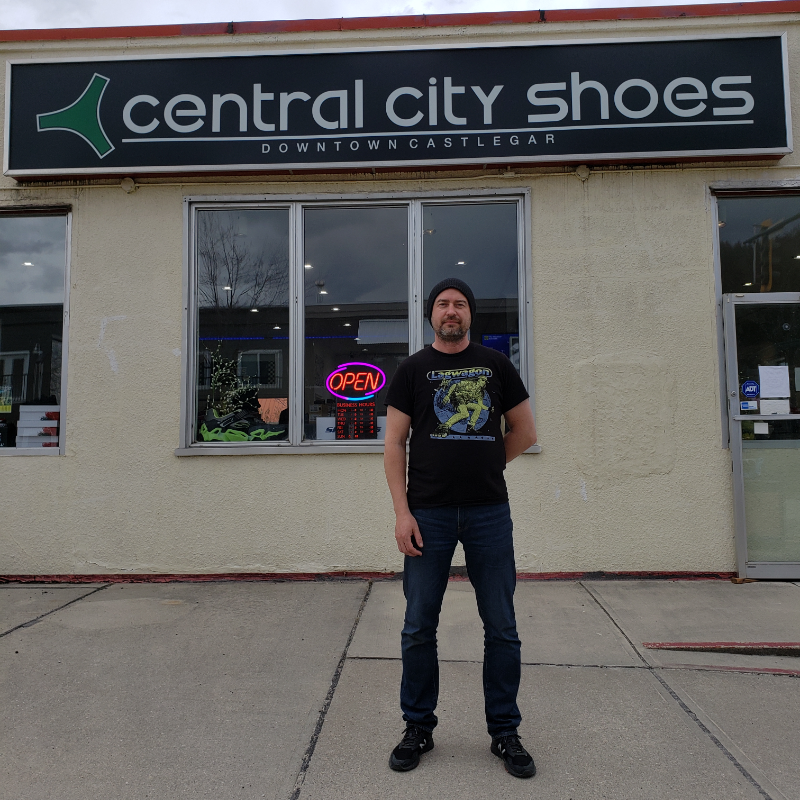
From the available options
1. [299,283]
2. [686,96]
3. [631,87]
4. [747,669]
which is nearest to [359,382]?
[299,283]

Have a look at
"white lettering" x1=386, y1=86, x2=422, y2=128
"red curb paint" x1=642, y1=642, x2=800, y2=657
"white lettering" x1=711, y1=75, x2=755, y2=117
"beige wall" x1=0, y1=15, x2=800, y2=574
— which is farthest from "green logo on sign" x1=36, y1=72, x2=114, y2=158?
"red curb paint" x1=642, y1=642, x2=800, y2=657

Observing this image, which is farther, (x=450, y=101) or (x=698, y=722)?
(x=450, y=101)

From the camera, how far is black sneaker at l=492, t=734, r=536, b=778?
2.51 meters

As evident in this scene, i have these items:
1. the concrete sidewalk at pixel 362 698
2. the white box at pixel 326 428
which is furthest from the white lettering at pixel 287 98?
the concrete sidewalk at pixel 362 698

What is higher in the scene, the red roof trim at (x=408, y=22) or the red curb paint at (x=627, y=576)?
the red roof trim at (x=408, y=22)

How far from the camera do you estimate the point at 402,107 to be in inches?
214

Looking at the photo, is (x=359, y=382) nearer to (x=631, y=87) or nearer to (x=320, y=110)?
(x=320, y=110)

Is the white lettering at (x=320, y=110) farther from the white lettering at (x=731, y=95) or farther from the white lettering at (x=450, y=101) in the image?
the white lettering at (x=731, y=95)

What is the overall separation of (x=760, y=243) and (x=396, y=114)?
131 inches

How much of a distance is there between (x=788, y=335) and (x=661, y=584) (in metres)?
2.38

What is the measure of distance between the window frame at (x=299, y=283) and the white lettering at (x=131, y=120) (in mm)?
675

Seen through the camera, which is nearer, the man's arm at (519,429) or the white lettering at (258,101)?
the man's arm at (519,429)

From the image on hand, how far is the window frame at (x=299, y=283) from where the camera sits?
17.9 ft

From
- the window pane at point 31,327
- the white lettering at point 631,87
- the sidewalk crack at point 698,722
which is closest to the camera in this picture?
the sidewalk crack at point 698,722
